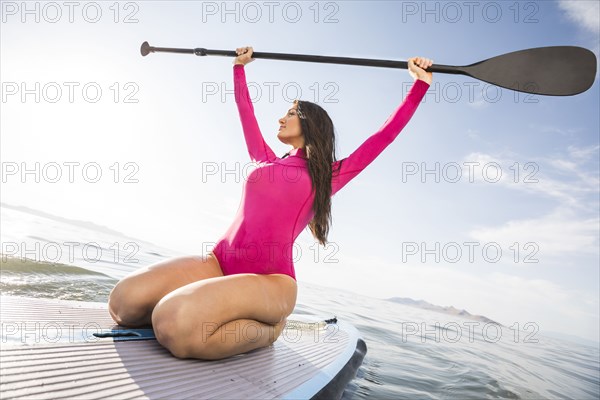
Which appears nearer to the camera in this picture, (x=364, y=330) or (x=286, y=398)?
(x=286, y=398)

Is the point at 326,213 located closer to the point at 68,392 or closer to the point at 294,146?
the point at 294,146

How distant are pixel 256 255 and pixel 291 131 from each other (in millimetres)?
973

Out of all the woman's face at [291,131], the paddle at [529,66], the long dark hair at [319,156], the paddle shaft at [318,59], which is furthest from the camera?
the paddle at [529,66]

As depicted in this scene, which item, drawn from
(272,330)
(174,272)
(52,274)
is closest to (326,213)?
(272,330)

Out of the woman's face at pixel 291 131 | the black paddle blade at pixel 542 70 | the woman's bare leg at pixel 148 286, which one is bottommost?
the woman's bare leg at pixel 148 286

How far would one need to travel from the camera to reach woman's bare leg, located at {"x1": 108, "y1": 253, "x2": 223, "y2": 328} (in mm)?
2148

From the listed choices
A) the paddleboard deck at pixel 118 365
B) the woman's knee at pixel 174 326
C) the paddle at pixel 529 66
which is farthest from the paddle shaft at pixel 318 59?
the paddleboard deck at pixel 118 365

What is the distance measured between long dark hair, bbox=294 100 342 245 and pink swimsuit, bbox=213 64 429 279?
54 mm

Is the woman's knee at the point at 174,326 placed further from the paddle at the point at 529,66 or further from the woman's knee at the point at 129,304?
the paddle at the point at 529,66

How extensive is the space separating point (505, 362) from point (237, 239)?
614cm

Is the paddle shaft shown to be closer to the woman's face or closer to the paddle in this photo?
the paddle

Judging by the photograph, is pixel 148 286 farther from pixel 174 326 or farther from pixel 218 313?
pixel 218 313

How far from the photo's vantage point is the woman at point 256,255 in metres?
1.86

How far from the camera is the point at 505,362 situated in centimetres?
625
